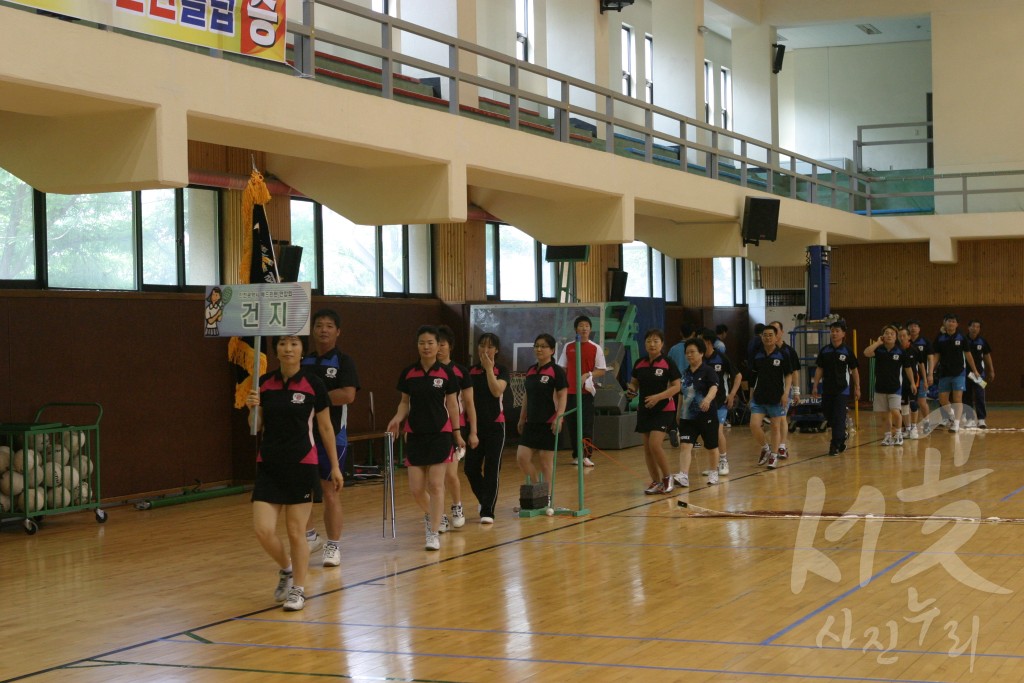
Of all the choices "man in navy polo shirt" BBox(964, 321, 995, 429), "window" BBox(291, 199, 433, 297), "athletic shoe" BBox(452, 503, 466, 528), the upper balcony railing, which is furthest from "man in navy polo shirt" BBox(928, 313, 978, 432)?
"athletic shoe" BBox(452, 503, 466, 528)

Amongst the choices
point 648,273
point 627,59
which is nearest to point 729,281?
point 648,273

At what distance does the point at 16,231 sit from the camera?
12.1m

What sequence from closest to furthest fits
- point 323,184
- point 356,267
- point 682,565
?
point 682,565
point 323,184
point 356,267

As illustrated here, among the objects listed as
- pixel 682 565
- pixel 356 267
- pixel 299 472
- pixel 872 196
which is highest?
pixel 872 196

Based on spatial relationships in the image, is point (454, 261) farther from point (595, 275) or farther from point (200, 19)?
point (200, 19)

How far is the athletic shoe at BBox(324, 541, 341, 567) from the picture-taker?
9.05 m

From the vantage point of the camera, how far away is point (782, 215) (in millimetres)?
22047

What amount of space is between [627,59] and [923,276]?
870cm

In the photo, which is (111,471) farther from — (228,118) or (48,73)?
(48,73)

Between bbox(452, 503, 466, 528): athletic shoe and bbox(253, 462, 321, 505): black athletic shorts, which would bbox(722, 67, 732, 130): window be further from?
bbox(253, 462, 321, 505): black athletic shorts

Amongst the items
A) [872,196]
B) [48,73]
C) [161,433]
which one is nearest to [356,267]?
[161,433]

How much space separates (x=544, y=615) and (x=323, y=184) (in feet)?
25.6

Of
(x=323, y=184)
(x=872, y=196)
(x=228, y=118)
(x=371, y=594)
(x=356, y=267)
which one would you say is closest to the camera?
(x=371, y=594)

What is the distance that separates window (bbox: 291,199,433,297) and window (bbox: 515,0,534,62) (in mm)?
5581
